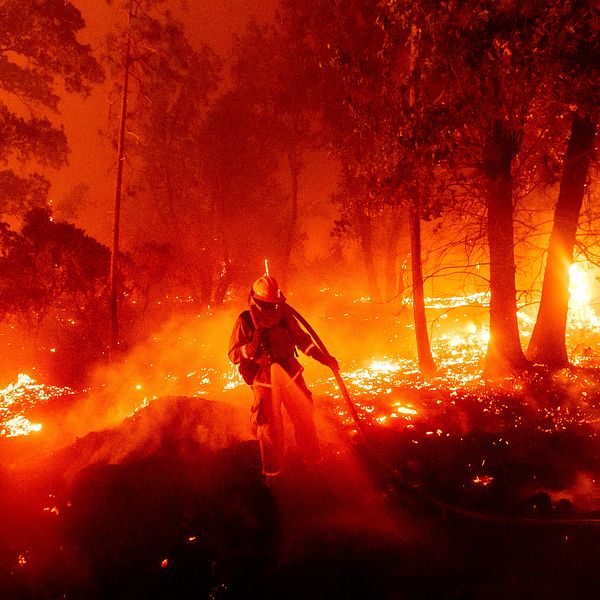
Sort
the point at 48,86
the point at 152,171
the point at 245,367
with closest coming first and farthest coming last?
the point at 245,367 → the point at 48,86 → the point at 152,171

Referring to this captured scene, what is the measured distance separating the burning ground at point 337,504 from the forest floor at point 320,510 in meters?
0.02

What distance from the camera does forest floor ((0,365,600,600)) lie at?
3684mm

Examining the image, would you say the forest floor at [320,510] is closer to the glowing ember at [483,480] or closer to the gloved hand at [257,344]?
the glowing ember at [483,480]

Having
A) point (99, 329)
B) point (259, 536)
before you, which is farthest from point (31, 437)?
point (259, 536)

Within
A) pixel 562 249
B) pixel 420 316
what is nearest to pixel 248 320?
pixel 420 316

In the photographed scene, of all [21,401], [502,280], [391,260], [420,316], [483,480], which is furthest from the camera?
[391,260]

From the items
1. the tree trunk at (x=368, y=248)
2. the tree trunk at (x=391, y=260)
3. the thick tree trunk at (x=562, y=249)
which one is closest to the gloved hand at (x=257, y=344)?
the thick tree trunk at (x=562, y=249)

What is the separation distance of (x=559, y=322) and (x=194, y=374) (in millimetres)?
10227

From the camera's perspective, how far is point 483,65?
277 inches

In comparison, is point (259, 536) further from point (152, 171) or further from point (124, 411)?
point (152, 171)

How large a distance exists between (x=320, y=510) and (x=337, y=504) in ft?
0.67

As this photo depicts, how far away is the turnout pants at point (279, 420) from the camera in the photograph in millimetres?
5270

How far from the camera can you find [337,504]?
4.73 meters

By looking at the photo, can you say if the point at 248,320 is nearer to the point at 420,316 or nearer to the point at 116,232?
the point at 420,316
